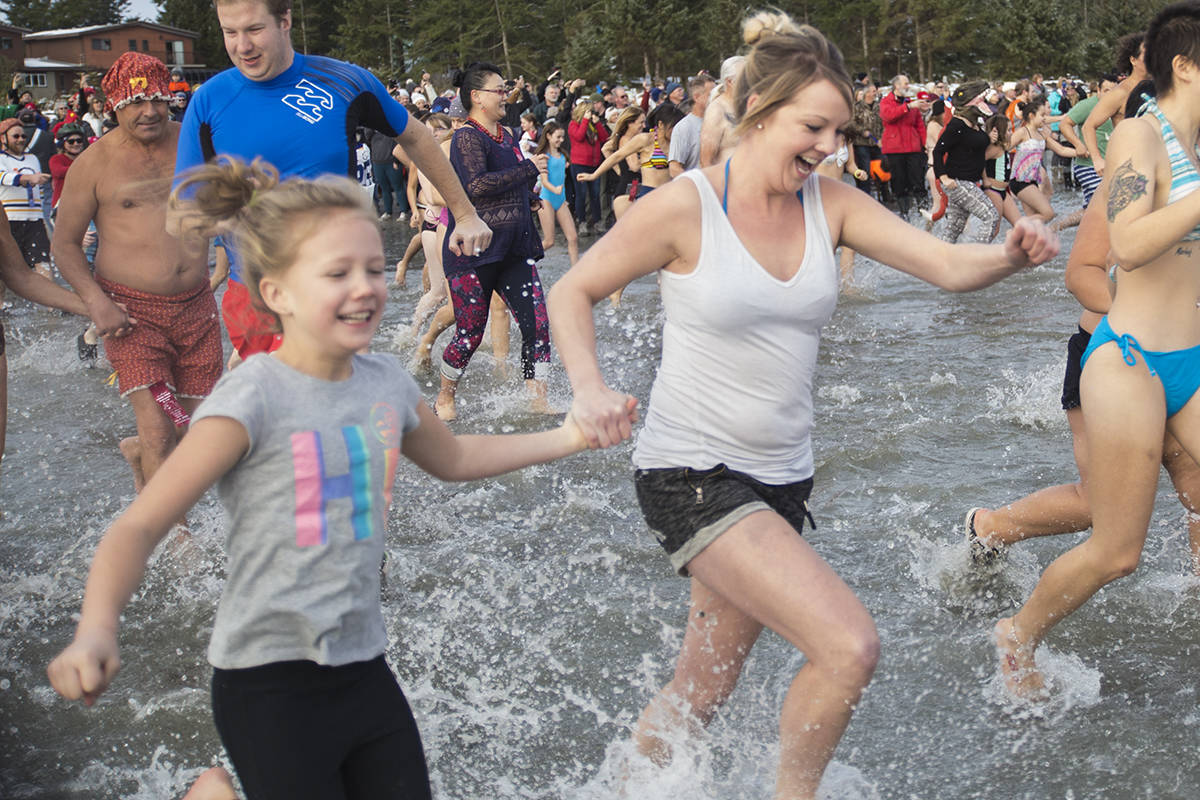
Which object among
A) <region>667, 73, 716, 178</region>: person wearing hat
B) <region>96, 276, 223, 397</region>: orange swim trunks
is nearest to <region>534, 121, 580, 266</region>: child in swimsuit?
<region>667, 73, 716, 178</region>: person wearing hat

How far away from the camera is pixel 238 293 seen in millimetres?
4207

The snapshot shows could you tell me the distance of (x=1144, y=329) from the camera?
3.64 meters

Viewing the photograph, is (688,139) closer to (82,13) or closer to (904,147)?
(904,147)

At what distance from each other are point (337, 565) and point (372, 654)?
20 centimetres

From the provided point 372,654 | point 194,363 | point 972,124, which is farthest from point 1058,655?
point 972,124

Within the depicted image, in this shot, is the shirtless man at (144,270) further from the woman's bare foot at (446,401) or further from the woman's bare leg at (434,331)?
the woman's bare leg at (434,331)

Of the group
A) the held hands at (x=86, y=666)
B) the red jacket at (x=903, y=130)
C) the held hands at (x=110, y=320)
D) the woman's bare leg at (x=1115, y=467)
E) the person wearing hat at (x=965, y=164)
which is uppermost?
the held hands at (x=86, y=666)

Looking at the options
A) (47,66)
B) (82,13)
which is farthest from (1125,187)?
(82,13)

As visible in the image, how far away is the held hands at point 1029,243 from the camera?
2.86m

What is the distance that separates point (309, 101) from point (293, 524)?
7.26 ft

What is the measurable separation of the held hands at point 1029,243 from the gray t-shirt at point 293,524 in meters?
1.46

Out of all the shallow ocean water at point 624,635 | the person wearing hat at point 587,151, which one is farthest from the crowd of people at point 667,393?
the person wearing hat at point 587,151

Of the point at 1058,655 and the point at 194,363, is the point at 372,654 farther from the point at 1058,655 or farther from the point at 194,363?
the point at 194,363

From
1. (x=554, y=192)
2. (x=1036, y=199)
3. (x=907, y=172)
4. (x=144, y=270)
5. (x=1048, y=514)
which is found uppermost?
(x=144, y=270)
